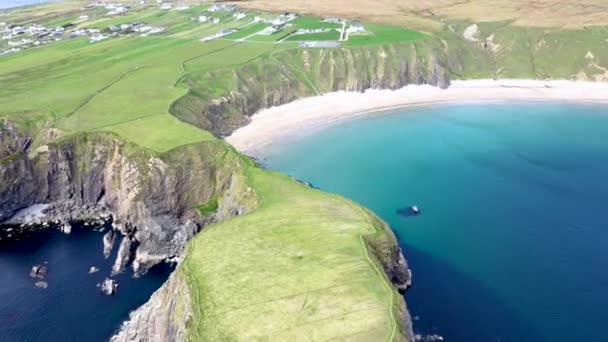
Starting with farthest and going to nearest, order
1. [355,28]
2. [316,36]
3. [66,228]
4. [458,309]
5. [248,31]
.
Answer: [248,31] → [355,28] → [316,36] → [66,228] → [458,309]

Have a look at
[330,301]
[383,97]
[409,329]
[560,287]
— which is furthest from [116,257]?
[383,97]

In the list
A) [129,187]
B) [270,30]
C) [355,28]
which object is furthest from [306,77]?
[129,187]

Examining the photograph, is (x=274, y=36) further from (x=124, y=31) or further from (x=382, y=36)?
(x=124, y=31)

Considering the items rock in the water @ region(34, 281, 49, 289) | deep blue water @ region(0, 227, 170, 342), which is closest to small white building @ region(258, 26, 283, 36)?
deep blue water @ region(0, 227, 170, 342)

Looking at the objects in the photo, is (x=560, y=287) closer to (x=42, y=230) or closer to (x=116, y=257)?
(x=116, y=257)

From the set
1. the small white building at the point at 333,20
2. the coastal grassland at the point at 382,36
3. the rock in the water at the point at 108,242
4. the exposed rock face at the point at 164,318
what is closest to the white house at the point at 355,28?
the coastal grassland at the point at 382,36

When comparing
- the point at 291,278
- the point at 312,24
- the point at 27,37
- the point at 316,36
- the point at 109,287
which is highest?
the point at 291,278
